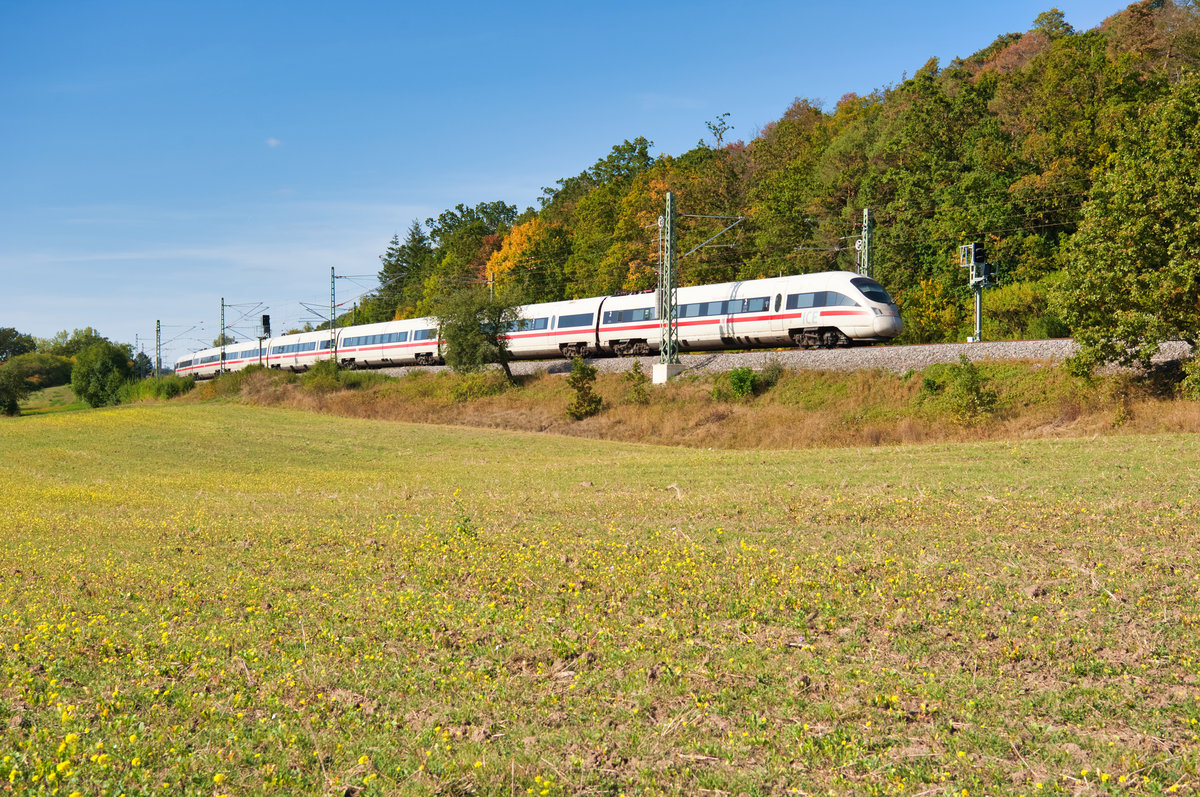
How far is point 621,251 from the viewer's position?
8031cm

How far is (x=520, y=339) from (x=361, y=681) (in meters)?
48.3

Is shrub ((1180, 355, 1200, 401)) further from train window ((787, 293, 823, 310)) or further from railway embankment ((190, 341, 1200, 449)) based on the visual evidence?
train window ((787, 293, 823, 310))

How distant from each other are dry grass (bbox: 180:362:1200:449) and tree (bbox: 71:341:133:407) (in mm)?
54752

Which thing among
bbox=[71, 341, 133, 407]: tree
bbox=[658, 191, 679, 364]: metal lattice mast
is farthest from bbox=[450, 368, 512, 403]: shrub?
bbox=[71, 341, 133, 407]: tree

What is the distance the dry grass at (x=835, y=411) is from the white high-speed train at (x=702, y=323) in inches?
101

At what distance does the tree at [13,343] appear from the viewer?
A: 167375mm

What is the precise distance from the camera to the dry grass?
3002cm

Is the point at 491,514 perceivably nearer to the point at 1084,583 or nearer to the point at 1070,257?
the point at 1084,583

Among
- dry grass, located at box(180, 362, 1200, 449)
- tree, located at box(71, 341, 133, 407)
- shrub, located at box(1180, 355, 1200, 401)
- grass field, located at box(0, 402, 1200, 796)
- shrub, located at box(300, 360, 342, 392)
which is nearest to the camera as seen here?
grass field, located at box(0, 402, 1200, 796)

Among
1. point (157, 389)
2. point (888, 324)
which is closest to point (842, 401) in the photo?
point (888, 324)

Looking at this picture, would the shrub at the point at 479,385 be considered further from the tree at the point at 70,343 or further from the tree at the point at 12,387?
the tree at the point at 70,343

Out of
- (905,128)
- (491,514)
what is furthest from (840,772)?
(905,128)

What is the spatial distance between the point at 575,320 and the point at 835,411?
20.0 meters

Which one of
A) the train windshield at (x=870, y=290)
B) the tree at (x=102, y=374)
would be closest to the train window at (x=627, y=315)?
the train windshield at (x=870, y=290)
